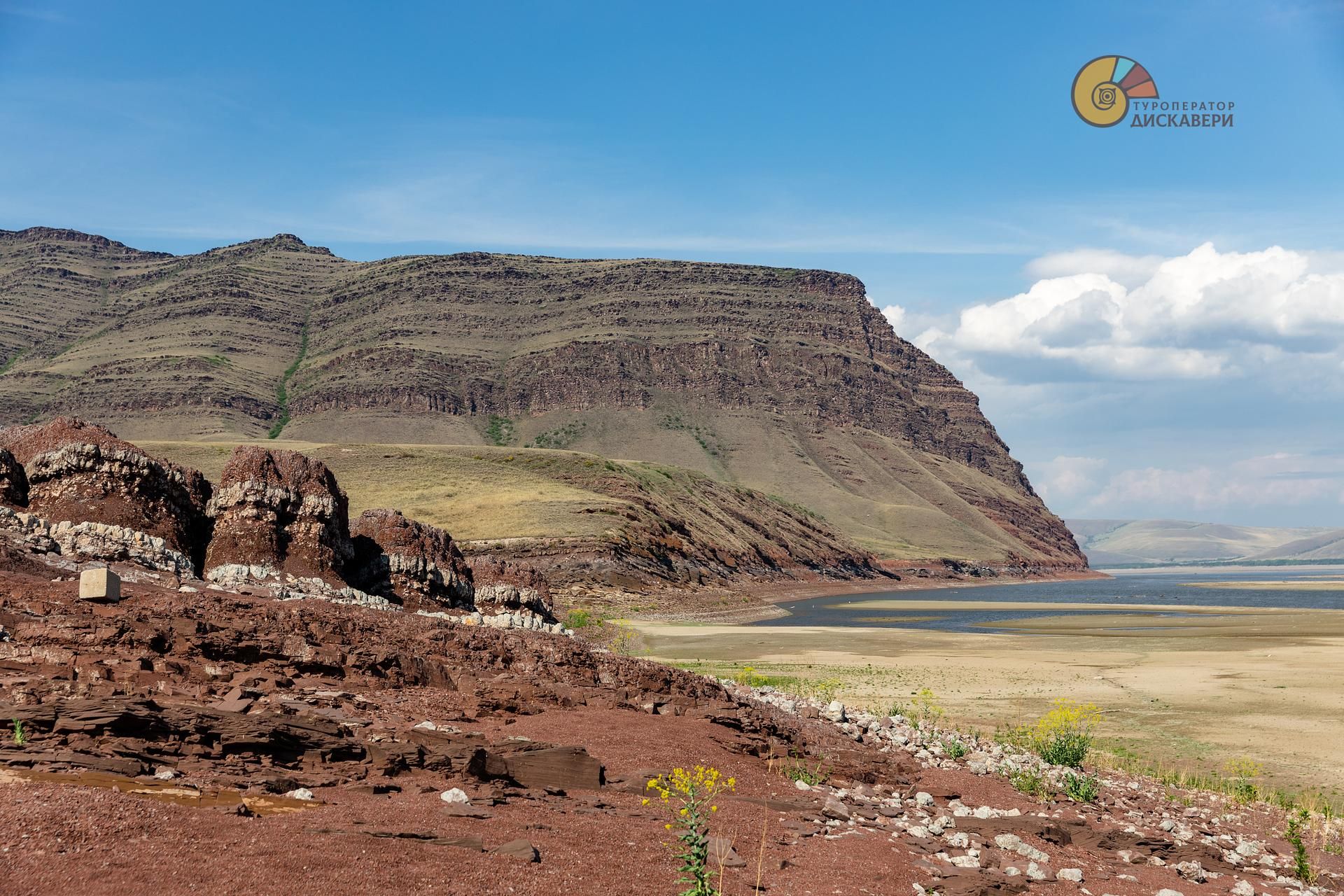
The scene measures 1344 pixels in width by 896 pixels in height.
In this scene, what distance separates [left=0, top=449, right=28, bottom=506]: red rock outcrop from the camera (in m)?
29.0

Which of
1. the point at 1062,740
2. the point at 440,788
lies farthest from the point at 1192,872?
the point at 440,788

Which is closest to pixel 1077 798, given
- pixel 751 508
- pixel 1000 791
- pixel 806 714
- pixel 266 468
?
pixel 1000 791

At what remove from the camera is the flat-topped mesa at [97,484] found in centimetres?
2927

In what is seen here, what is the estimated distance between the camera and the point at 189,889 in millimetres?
7844

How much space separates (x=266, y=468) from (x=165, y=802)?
27.6 metres

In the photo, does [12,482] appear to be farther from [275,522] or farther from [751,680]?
[751,680]

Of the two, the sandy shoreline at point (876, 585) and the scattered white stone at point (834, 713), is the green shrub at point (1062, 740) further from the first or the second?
the sandy shoreline at point (876, 585)

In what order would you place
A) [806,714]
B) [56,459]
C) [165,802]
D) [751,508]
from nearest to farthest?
[165,802], [806,714], [56,459], [751,508]

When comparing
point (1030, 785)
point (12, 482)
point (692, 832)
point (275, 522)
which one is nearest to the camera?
point (692, 832)

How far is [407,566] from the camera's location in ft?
123

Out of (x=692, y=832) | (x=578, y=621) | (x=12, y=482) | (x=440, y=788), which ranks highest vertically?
(x=12, y=482)

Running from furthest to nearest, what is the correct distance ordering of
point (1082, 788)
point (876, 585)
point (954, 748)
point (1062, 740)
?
1. point (876, 585)
2. point (954, 748)
3. point (1062, 740)
4. point (1082, 788)

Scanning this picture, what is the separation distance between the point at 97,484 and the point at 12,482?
2.29 m

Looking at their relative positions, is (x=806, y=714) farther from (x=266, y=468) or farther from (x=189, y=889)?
(x=266, y=468)
